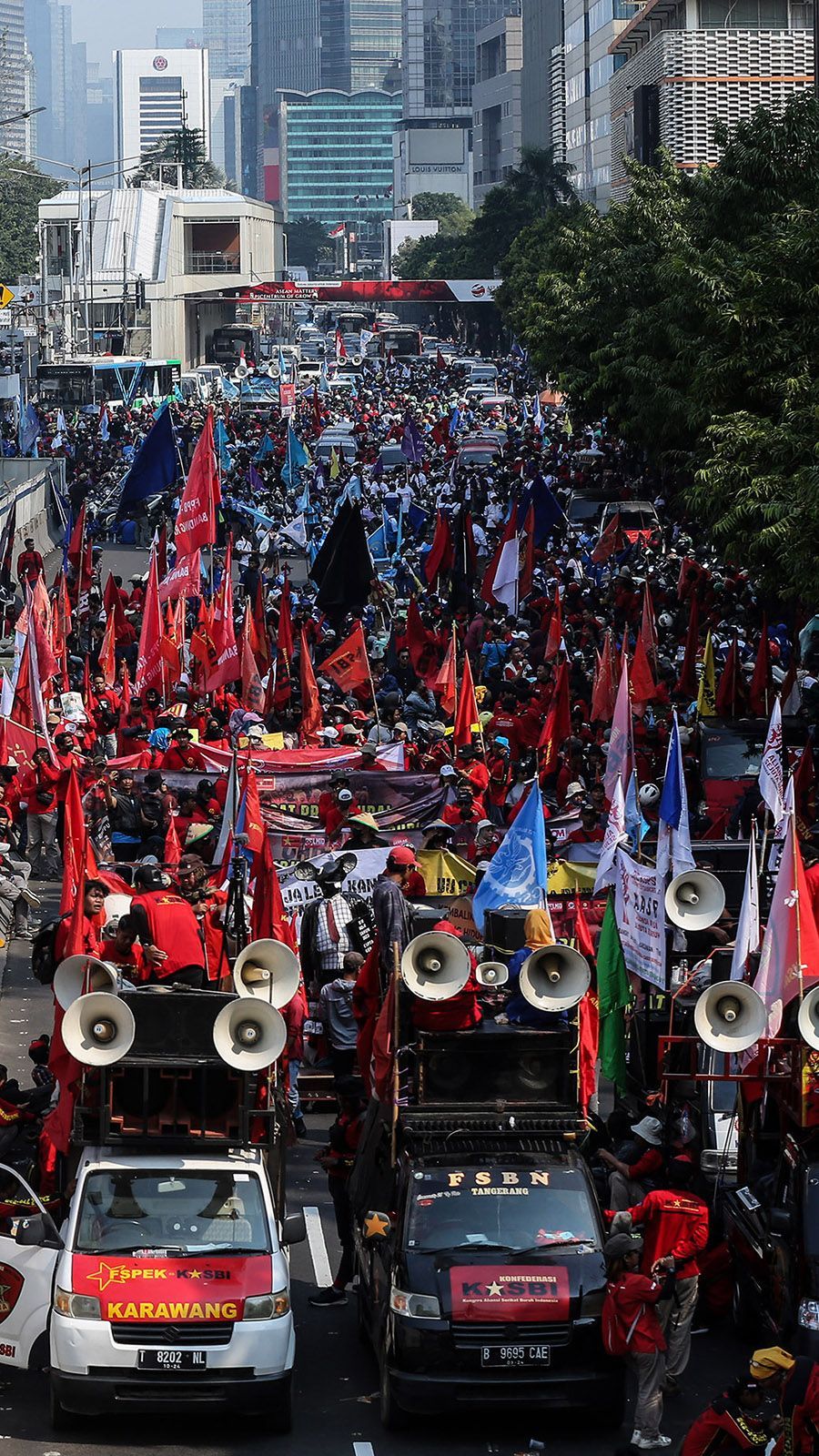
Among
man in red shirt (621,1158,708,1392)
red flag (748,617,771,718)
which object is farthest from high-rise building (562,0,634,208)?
man in red shirt (621,1158,708,1392)

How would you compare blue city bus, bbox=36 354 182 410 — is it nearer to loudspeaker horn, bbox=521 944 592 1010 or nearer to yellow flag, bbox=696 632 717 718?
yellow flag, bbox=696 632 717 718

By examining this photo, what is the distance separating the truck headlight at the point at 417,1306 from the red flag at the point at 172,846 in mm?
9464

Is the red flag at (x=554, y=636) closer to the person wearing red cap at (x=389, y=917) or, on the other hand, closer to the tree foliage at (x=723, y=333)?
the tree foliage at (x=723, y=333)

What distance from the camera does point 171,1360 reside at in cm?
1141

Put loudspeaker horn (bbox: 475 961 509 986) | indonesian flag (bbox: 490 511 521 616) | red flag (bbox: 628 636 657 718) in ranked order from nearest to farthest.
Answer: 1. loudspeaker horn (bbox: 475 961 509 986)
2. red flag (bbox: 628 636 657 718)
3. indonesian flag (bbox: 490 511 521 616)

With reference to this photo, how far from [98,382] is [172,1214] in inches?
3266

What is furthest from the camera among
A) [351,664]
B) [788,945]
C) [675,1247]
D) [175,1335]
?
[351,664]

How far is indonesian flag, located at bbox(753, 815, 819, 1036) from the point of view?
1298cm

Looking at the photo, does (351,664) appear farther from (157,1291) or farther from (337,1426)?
(157,1291)

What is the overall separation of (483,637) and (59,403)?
56.6 m

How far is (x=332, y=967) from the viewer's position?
57.8 ft

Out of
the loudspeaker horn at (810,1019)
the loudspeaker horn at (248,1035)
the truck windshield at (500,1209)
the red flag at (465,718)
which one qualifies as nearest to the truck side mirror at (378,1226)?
the truck windshield at (500,1209)

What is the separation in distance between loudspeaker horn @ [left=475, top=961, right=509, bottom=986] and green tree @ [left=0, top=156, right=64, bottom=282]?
5810 inches

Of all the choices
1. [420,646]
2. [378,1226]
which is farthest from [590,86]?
[378,1226]
